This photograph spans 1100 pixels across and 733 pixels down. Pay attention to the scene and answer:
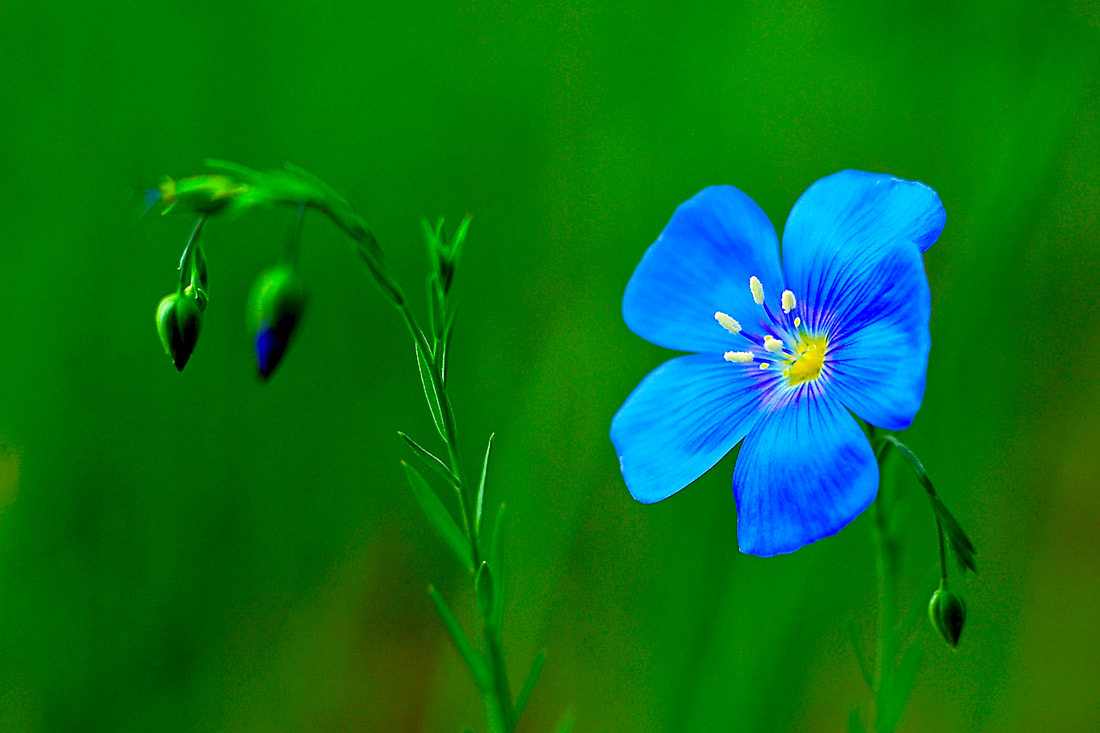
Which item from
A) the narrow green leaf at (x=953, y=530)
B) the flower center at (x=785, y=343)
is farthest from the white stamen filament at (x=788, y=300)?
the narrow green leaf at (x=953, y=530)

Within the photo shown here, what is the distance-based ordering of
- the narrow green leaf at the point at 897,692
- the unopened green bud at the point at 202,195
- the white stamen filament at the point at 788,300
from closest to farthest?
1. the unopened green bud at the point at 202,195
2. the narrow green leaf at the point at 897,692
3. the white stamen filament at the point at 788,300

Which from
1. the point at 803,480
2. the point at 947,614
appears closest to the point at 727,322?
the point at 803,480

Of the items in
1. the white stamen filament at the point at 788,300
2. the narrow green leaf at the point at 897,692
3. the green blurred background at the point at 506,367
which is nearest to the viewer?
the narrow green leaf at the point at 897,692

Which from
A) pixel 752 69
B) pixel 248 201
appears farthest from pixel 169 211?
pixel 752 69

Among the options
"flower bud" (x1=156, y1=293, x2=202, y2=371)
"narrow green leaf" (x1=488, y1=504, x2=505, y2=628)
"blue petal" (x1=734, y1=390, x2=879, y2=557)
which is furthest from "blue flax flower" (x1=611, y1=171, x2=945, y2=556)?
"flower bud" (x1=156, y1=293, x2=202, y2=371)

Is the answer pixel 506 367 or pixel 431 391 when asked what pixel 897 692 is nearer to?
pixel 431 391

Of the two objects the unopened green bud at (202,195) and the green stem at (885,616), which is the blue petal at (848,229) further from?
the unopened green bud at (202,195)

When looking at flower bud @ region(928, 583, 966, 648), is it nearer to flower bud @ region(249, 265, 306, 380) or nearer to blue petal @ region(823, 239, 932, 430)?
blue petal @ region(823, 239, 932, 430)
